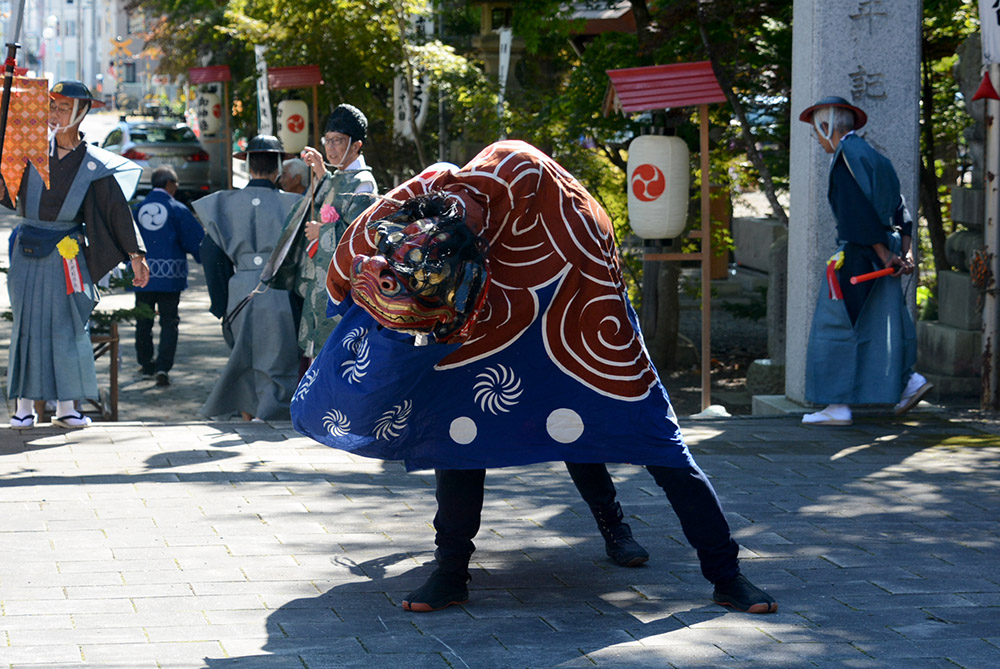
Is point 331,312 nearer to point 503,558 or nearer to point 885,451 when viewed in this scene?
point 503,558

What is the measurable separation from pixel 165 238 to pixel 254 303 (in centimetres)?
216

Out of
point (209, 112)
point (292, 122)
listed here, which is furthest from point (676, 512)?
point (209, 112)

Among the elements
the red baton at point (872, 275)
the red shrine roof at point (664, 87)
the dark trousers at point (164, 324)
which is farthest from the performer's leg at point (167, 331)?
the red baton at point (872, 275)

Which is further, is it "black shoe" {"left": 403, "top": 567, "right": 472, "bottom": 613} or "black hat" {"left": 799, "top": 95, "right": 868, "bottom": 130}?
"black hat" {"left": 799, "top": 95, "right": 868, "bottom": 130}

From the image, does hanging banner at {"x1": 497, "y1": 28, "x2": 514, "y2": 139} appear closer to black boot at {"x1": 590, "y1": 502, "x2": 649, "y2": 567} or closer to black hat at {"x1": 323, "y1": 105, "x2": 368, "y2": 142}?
black hat at {"x1": 323, "y1": 105, "x2": 368, "y2": 142}

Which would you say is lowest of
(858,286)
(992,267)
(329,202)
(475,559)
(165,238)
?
(475,559)

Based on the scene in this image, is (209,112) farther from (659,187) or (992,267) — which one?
(992,267)

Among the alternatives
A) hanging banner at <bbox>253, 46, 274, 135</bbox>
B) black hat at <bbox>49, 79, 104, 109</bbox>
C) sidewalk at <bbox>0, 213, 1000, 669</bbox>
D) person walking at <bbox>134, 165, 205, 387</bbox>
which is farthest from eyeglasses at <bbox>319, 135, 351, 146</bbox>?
hanging banner at <bbox>253, 46, 274, 135</bbox>

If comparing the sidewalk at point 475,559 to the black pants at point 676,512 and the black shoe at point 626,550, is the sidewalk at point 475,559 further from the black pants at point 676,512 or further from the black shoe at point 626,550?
the black pants at point 676,512

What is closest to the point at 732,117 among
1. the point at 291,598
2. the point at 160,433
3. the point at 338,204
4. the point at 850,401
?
the point at 850,401

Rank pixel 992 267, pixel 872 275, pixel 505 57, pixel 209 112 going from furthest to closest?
pixel 209 112, pixel 505 57, pixel 992 267, pixel 872 275

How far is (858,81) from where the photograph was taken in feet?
24.5

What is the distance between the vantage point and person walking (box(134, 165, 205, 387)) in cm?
1003

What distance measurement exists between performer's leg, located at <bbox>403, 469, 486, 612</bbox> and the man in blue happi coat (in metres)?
3.65
